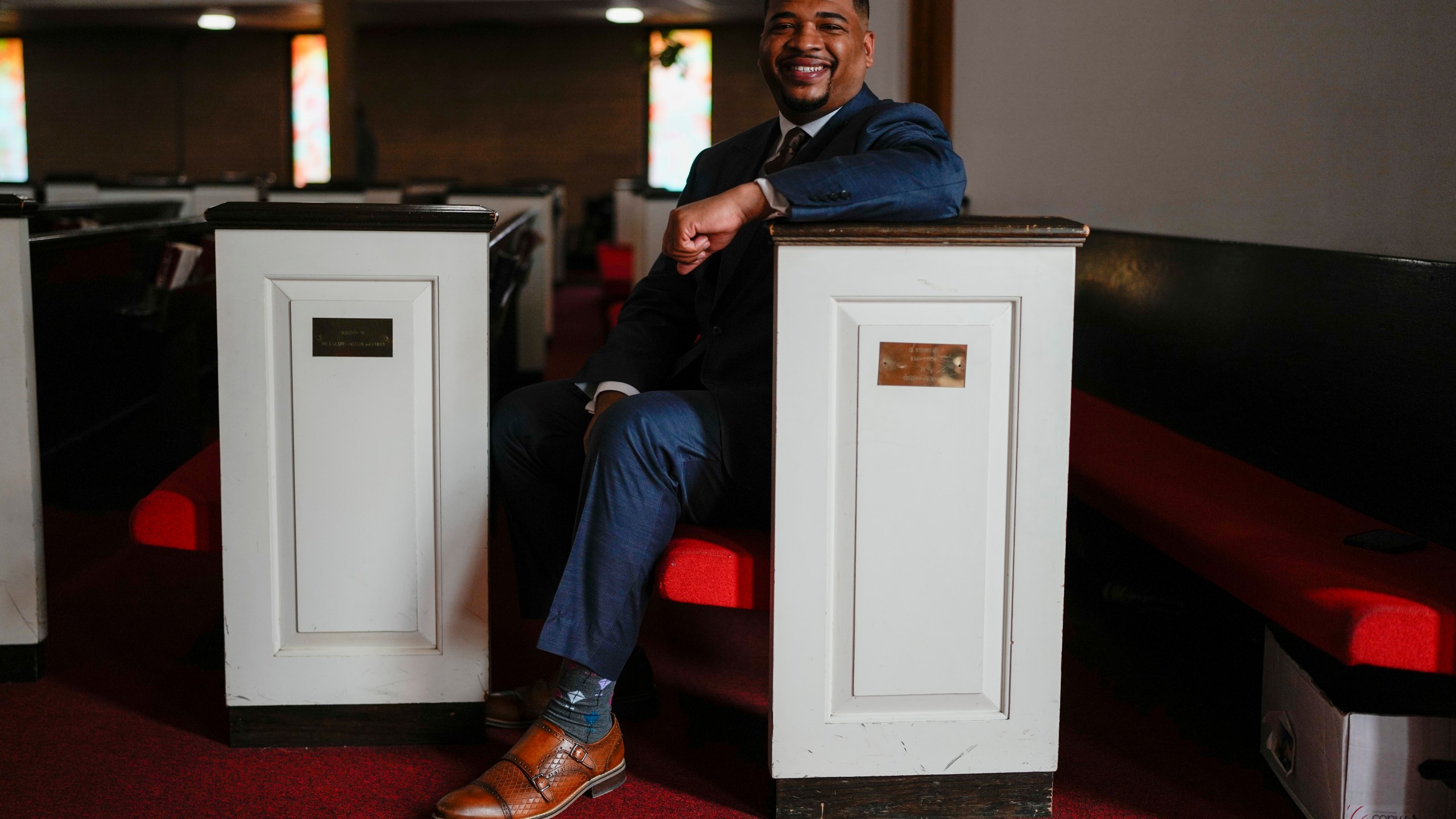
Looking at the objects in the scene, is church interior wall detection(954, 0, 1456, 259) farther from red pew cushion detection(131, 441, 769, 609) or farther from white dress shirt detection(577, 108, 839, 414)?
red pew cushion detection(131, 441, 769, 609)

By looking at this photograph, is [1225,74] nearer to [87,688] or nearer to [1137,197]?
[1137,197]

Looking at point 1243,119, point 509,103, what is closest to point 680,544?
point 1243,119

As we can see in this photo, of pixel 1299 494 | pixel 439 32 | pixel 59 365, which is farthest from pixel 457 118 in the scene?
pixel 1299 494

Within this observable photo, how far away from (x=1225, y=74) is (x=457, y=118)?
521 inches

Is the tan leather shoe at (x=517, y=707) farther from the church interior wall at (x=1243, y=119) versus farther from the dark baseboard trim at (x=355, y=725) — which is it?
the church interior wall at (x=1243, y=119)

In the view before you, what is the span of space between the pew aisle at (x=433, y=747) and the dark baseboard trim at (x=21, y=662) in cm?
2

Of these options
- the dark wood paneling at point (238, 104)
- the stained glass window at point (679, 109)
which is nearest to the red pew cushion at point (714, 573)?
the stained glass window at point (679, 109)

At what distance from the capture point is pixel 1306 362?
205 cm

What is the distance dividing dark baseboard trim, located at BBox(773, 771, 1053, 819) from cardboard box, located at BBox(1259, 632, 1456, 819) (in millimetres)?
363

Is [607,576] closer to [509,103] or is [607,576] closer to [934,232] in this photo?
[934,232]

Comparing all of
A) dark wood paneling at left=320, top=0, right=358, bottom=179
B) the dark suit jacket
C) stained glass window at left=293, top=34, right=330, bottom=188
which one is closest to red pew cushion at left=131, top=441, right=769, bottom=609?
the dark suit jacket

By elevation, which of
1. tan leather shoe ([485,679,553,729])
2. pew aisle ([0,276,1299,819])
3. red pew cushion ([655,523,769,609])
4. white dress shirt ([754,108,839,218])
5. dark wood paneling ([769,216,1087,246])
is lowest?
pew aisle ([0,276,1299,819])

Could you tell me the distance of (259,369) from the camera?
69.6 inches

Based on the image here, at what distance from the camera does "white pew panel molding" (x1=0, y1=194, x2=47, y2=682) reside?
2027 millimetres
